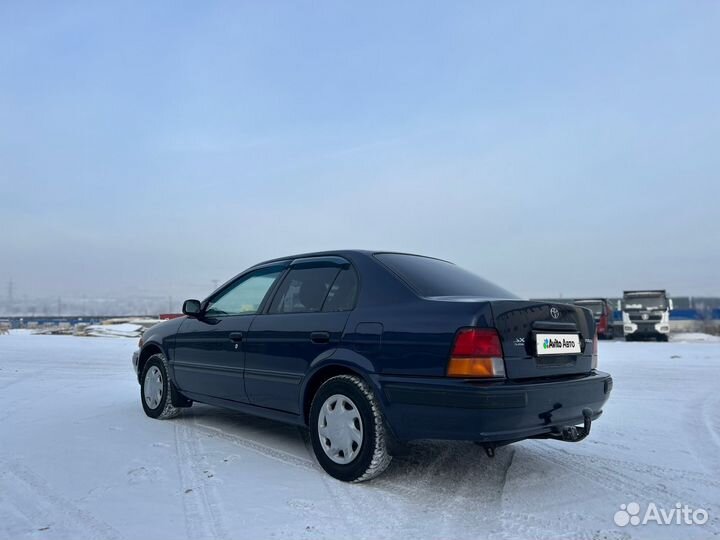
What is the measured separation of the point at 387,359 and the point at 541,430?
0.95 metres

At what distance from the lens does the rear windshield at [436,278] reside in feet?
11.5

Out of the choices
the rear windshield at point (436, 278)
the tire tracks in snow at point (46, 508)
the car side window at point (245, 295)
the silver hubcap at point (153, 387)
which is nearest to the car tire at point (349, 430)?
the rear windshield at point (436, 278)

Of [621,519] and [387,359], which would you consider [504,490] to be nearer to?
[621,519]

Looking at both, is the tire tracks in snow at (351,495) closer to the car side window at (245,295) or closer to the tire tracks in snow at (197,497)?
the tire tracks in snow at (197,497)

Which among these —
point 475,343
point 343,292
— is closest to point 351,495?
point 475,343

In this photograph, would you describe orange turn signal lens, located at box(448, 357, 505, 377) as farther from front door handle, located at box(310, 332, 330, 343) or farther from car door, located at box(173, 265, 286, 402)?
car door, located at box(173, 265, 286, 402)

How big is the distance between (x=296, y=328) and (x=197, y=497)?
4.05 feet

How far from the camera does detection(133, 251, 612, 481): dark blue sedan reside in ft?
9.55

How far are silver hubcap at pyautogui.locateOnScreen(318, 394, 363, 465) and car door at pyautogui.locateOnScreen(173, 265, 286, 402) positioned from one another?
3.17ft

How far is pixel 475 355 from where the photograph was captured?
2896 millimetres

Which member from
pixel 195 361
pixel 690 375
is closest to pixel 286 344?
pixel 195 361

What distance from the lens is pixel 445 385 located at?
2.90 m

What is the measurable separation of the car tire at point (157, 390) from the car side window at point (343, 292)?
229cm

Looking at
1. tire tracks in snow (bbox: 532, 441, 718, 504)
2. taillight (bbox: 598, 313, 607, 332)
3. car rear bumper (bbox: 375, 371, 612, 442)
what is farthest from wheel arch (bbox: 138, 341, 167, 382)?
taillight (bbox: 598, 313, 607, 332)
